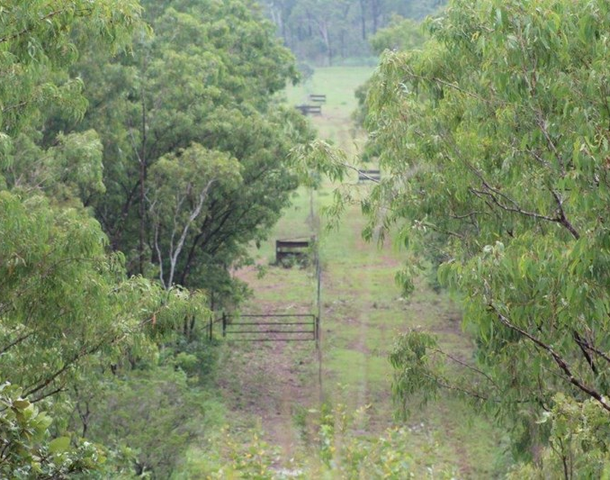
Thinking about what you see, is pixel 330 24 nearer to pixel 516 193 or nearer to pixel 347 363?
pixel 347 363

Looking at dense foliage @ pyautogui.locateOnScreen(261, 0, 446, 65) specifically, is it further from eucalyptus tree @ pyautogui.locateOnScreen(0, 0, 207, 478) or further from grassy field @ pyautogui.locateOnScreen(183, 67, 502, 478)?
eucalyptus tree @ pyautogui.locateOnScreen(0, 0, 207, 478)

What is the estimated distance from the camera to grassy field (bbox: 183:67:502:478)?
21797 millimetres

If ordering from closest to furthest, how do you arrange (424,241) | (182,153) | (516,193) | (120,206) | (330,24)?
1. (516,193)
2. (424,241)
3. (182,153)
4. (120,206)
5. (330,24)

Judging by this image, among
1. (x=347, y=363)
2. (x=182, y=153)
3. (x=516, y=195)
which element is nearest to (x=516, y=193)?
(x=516, y=195)

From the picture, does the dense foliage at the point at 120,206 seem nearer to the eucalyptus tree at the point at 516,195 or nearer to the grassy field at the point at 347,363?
the grassy field at the point at 347,363

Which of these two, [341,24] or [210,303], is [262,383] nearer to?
[210,303]

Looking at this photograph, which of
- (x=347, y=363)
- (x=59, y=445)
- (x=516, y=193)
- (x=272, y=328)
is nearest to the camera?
(x=59, y=445)

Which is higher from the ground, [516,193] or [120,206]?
[516,193]

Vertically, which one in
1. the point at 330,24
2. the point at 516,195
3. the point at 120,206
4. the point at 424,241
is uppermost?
the point at 516,195

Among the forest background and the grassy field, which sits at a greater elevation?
the forest background

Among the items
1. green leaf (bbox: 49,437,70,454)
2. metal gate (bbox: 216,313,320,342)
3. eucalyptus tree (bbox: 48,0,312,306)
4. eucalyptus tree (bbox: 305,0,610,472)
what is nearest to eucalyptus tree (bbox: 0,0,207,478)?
green leaf (bbox: 49,437,70,454)

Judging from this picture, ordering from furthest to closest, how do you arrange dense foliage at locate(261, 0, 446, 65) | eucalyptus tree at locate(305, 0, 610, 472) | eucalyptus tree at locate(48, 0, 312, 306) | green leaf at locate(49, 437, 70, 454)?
1. dense foliage at locate(261, 0, 446, 65)
2. eucalyptus tree at locate(48, 0, 312, 306)
3. eucalyptus tree at locate(305, 0, 610, 472)
4. green leaf at locate(49, 437, 70, 454)

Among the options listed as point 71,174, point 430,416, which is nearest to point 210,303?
point 430,416

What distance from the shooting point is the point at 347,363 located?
94.6 feet
